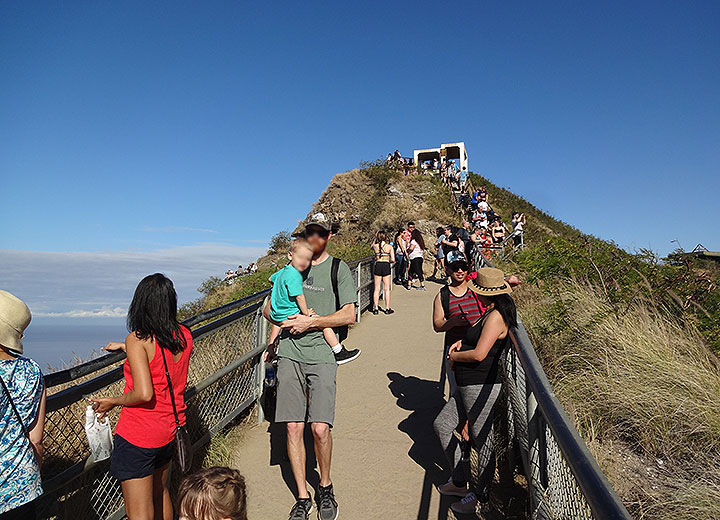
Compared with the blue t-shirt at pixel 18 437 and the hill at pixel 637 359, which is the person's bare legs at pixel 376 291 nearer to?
the hill at pixel 637 359

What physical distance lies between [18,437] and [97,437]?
1.49ft

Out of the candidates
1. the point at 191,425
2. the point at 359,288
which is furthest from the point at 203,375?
the point at 359,288

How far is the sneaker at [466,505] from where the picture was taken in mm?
3631

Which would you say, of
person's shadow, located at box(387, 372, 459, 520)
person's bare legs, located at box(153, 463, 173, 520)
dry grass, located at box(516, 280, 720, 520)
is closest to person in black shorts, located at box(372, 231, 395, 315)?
person's shadow, located at box(387, 372, 459, 520)

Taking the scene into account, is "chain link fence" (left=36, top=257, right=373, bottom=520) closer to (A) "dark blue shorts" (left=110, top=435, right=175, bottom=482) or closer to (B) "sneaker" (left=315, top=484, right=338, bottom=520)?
(A) "dark blue shorts" (left=110, top=435, right=175, bottom=482)

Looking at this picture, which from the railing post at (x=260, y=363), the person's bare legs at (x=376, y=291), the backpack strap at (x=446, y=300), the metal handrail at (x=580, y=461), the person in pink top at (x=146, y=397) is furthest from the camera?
the person's bare legs at (x=376, y=291)

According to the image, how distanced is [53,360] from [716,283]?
Answer: 27.9ft

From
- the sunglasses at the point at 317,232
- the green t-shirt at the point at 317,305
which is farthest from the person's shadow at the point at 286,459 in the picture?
the sunglasses at the point at 317,232

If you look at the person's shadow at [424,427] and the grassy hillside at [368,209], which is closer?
the person's shadow at [424,427]

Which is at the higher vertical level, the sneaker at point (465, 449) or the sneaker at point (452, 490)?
the sneaker at point (465, 449)

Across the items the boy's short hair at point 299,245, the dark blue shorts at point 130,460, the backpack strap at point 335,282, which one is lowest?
the dark blue shorts at point 130,460

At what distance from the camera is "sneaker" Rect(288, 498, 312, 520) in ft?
11.6

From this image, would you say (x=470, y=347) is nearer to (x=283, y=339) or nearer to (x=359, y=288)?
(x=283, y=339)

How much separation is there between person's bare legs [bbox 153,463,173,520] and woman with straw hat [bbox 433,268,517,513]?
197 cm
